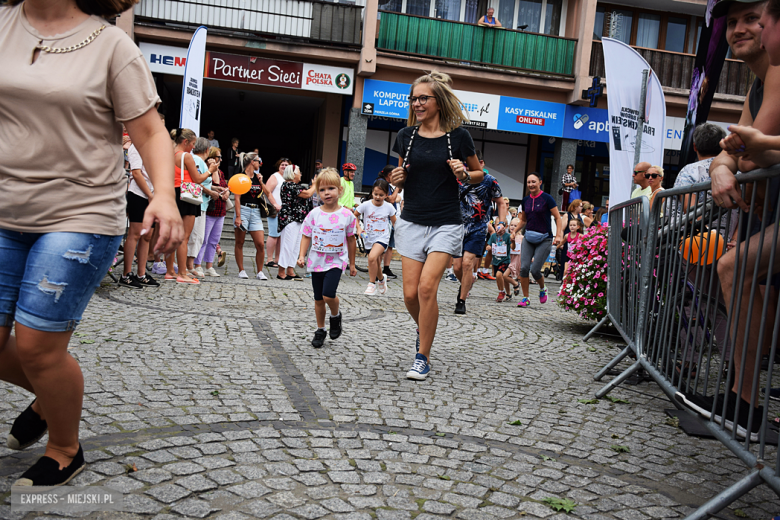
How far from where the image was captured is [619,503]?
9.41 ft

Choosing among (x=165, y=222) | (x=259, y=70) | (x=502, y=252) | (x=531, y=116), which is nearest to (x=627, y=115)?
(x=502, y=252)

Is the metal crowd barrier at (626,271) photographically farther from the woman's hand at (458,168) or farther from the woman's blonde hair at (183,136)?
the woman's blonde hair at (183,136)

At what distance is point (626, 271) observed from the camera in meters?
5.25

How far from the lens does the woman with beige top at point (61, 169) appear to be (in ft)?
7.72

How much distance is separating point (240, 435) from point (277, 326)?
3.32 metres

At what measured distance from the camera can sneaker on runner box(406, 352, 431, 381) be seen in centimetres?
479

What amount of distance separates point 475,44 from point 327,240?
16002mm

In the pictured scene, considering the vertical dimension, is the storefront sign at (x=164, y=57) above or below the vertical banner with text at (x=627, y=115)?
above

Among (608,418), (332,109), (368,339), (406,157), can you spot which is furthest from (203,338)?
(332,109)

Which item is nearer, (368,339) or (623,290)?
(623,290)

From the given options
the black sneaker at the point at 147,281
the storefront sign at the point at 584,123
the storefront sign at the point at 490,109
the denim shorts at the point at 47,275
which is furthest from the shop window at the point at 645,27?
the denim shorts at the point at 47,275

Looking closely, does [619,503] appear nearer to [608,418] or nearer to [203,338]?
[608,418]

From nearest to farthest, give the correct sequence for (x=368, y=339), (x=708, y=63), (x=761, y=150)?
(x=761, y=150), (x=368, y=339), (x=708, y=63)

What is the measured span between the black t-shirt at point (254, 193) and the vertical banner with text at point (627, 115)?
17.9 ft
